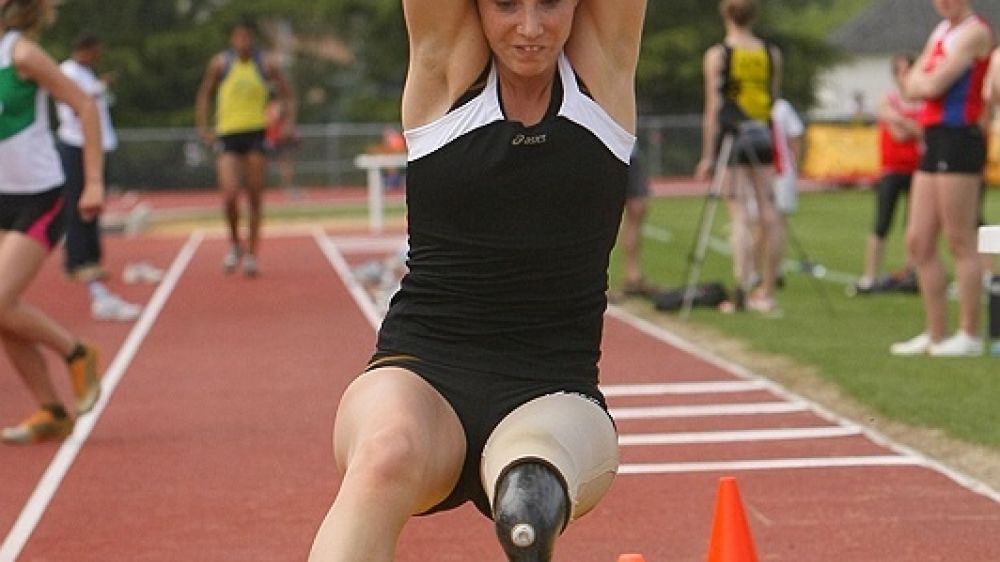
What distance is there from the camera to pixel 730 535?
5188 millimetres

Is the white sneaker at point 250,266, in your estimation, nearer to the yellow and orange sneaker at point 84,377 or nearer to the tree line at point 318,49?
the yellow and orange sneaker at point 84,377

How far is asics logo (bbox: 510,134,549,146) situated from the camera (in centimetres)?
446

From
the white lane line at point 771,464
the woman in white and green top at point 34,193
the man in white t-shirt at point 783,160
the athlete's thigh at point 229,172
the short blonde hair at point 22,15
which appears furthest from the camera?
the athlete's thigh at point 229,172

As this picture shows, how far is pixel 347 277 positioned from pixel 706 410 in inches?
A: 360

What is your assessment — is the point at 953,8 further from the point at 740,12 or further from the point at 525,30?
the point at 525,30

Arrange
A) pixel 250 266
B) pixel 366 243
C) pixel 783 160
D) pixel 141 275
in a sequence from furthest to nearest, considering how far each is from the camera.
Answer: pixel 366 243, pixel 141 275, pixel 250 266, pixel 783 160

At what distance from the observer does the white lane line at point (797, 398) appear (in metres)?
7.49

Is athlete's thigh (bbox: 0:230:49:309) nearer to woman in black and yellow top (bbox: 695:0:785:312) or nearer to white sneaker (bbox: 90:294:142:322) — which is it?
white sneaker (bbox: 90:294:142:322)

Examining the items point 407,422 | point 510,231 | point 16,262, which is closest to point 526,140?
point 510,231

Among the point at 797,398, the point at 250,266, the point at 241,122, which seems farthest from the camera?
the point at 250,266

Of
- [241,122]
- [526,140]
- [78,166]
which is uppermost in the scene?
[526,140]

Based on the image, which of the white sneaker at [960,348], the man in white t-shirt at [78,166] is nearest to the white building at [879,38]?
the man in white t-shirt at [78,166]

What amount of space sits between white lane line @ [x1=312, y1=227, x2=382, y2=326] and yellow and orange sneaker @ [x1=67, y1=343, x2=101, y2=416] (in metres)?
2.06

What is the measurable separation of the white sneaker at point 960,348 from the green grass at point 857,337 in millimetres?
197
